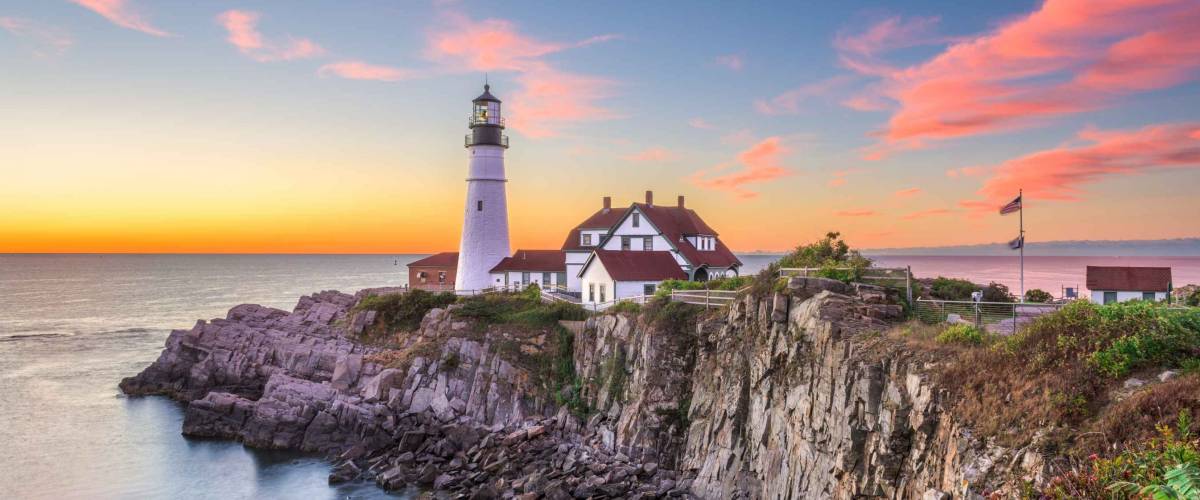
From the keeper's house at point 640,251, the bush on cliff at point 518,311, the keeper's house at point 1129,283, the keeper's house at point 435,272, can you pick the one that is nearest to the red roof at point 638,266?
the keeper's house at point 640,251

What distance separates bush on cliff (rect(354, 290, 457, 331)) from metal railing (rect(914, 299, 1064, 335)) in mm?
29024

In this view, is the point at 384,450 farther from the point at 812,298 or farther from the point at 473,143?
the point at 473,143

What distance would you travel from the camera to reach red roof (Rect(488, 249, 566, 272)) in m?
49.9

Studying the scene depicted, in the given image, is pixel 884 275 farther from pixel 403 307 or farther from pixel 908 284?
pixel 403 307

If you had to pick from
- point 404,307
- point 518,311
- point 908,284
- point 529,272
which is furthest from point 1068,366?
point 529,272

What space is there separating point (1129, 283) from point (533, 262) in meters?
32.5

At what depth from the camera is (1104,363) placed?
13.1 meters

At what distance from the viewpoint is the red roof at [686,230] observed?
1757 inches

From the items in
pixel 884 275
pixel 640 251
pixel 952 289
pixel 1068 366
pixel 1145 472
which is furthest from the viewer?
pixel 640 251

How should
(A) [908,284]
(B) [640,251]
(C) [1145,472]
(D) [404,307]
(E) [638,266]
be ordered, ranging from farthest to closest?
1. (D) [404,307]
2. (B) [640,251]
3. (E) [638,266]
4. (A) [908,284]
5. (C) [1145,472]

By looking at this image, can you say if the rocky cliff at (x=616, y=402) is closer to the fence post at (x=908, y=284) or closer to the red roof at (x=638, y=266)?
the fence post at (x=908, y=284)

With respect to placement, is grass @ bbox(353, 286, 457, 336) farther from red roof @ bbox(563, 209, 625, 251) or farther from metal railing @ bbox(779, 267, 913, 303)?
metal railing @ bbox(779, 267, 913, 303)

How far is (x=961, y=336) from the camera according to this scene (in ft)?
52.3

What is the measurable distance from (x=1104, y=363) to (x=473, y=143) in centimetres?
4090
